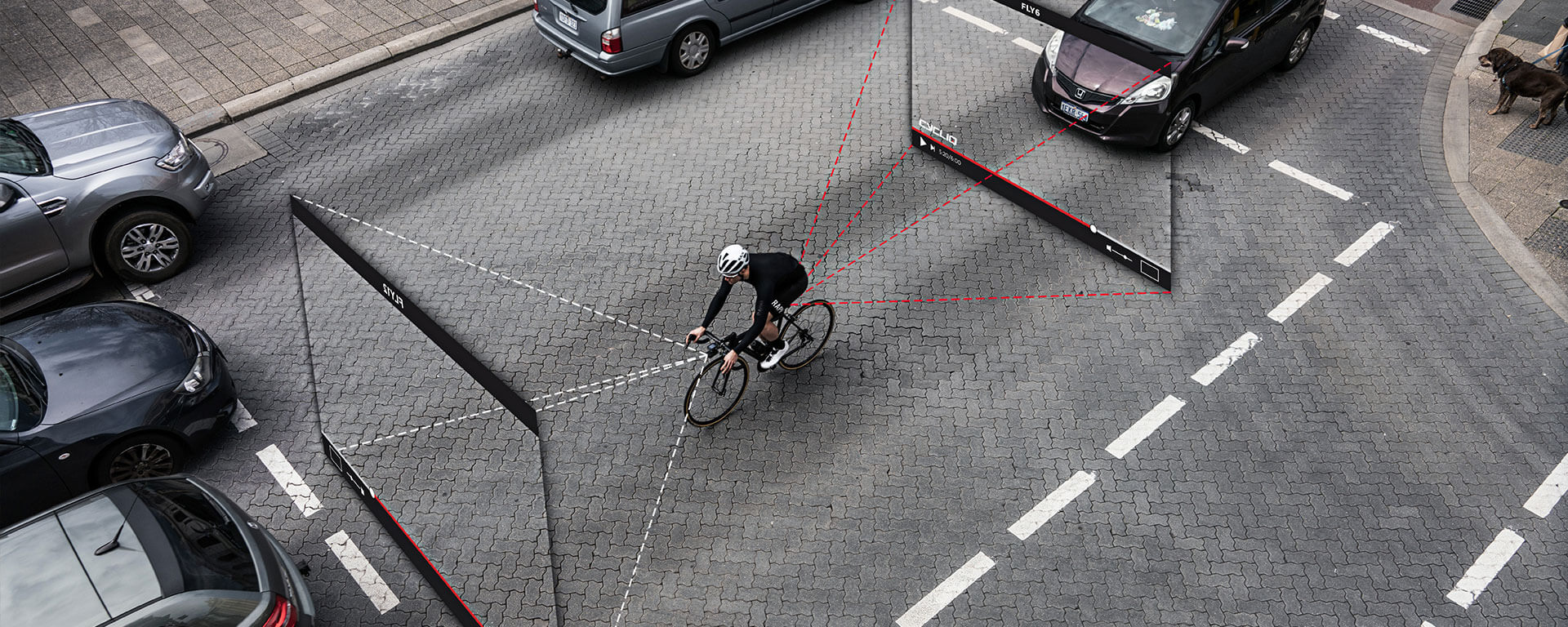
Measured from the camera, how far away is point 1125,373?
942 centimetres

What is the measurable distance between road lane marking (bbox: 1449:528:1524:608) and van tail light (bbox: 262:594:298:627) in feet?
26.6

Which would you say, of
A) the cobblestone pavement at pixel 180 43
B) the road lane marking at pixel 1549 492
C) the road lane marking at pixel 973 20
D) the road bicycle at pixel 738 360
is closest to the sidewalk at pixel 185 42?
the cobblestone pavement at pixel 180 43

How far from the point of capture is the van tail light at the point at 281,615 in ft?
21.3

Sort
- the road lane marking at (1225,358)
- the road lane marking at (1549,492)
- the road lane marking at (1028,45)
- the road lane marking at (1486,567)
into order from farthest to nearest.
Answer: the road lane marking at (1028,45) → the road lane marking at (1225,358) → the road lane marking at (1549,492) → the road lane marking at (1486,567)

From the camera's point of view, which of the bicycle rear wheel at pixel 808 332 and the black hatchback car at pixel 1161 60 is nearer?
the bicycle rear wheel at pixel 808 332

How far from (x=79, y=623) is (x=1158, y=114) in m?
10.5

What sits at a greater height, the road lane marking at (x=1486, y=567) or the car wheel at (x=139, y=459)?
the road lane marking at (x=1486, y=567)

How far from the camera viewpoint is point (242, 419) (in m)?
9.16

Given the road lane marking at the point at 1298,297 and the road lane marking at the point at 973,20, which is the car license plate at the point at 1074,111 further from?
the road lane marking at the point at 1298,297

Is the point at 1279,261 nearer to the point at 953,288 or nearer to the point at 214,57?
the point at 953,288

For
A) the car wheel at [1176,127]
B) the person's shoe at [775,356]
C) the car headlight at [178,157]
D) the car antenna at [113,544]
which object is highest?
the car wheel at [1176,127]

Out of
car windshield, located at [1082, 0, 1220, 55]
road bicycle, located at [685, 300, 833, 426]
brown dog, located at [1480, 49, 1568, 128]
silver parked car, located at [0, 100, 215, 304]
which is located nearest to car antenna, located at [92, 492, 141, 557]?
road bicycle, located at [685, 300, 833, 426]

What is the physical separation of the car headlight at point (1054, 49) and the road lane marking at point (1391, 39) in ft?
15.4

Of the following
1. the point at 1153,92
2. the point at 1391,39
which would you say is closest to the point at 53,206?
the point at 1153,92
